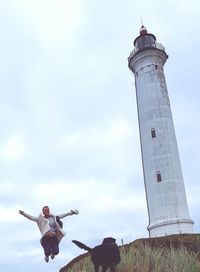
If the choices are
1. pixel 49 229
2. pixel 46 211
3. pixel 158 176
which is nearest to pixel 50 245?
pixel 49 229

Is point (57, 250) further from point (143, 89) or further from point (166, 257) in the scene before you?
point (143, 89)

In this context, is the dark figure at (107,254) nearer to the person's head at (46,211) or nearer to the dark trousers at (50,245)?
the dark trousers at (50,245)

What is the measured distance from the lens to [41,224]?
11.3 metres

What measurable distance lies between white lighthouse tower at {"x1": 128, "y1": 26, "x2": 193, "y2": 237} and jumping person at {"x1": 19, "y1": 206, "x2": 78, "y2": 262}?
61.2 feet

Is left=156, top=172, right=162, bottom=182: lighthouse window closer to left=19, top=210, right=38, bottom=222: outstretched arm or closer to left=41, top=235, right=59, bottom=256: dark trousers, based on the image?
left=19, top=210, right=38, bottom=222: outstretched arm

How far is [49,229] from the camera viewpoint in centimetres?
1116

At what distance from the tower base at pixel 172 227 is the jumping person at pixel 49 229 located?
18.5 meters

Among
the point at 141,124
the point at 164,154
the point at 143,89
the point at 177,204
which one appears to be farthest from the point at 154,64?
the point at 177,204

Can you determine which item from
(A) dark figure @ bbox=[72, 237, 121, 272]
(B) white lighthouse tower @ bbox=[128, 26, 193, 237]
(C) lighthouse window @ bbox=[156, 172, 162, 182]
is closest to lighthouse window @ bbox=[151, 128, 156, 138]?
(B) white lighthouse tower @ bbox=[128, 26, 193, 237]

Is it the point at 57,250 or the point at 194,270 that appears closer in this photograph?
the point at 194,270

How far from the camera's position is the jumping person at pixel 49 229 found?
11.1 metres

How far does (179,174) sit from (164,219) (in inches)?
138

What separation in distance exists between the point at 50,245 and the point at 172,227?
62.3 feet

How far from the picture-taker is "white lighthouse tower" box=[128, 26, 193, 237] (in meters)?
29.6
